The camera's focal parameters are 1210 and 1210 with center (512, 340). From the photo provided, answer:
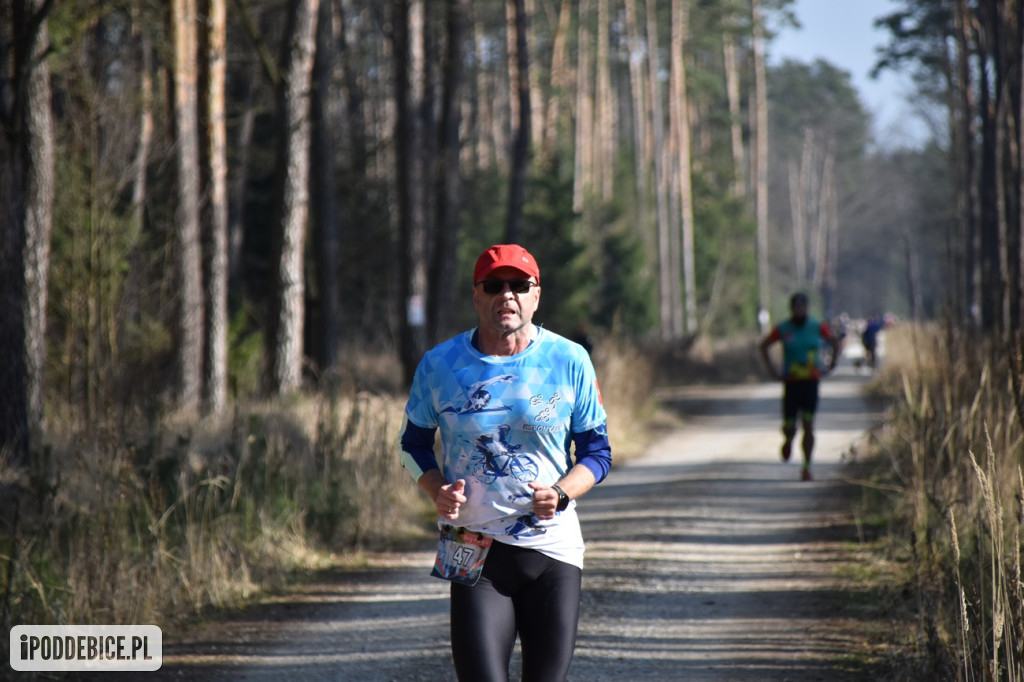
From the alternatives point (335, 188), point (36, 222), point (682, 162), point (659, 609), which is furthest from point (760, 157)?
point (659, 609)

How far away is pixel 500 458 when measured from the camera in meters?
4.03

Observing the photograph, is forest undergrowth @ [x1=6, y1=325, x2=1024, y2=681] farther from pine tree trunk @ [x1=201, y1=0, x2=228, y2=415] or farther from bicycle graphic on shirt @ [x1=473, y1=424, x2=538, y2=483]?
pine tree trunk @ [x1=201, y1=0, x2=228, y2=415]

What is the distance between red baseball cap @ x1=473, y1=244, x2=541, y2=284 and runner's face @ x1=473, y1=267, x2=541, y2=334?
0.05 ft

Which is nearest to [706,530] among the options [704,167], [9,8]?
[9,8]

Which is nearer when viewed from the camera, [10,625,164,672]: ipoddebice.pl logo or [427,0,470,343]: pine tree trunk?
[10,625,164,672]: ipoddebice.pl logo

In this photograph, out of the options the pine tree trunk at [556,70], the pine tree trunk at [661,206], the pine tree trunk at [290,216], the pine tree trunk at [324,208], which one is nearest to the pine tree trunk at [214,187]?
the pine tree trunk at [290,216]

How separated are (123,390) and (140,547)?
5.72m

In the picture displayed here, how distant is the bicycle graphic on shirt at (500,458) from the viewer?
4.02 m

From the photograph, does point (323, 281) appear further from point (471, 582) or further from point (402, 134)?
point (471, 582)

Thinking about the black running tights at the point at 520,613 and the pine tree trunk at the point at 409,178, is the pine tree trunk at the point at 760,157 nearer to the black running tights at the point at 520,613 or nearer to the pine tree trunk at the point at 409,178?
the pine tree trunk at the point at 409,178

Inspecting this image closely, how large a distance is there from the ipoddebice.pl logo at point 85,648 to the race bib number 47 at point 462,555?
125 inches

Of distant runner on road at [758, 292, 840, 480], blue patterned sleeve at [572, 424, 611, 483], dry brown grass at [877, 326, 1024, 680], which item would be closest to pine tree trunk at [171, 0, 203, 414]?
distant runner on road at [758, 292, 840, 480]

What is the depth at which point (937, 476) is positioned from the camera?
838cm

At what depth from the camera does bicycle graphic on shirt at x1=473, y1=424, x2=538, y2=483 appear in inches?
158
